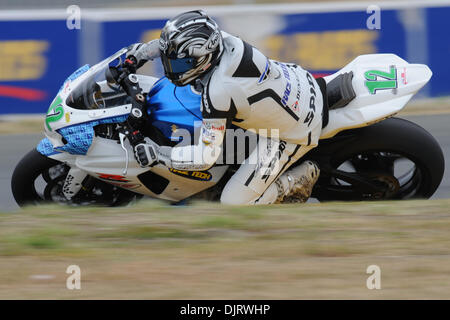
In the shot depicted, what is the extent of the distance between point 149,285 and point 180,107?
5.78ft

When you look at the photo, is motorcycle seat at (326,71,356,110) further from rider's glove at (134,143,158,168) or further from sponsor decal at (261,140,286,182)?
rider's glove at (134,143,158,168)

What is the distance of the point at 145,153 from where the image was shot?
15.8 ft

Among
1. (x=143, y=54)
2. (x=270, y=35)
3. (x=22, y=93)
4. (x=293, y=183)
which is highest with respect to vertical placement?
(x=270, y=35)

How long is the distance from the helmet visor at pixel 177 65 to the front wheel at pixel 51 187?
39.7 inches

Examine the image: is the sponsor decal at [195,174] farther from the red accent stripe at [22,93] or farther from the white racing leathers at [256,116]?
the red accent stripe at [22,93]

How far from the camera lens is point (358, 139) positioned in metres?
5.10

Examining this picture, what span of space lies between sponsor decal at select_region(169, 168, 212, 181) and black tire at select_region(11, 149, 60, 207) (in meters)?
0.80

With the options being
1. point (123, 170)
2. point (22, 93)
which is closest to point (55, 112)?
point (123, 170)

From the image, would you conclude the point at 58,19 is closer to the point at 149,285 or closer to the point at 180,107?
the point at 180,107

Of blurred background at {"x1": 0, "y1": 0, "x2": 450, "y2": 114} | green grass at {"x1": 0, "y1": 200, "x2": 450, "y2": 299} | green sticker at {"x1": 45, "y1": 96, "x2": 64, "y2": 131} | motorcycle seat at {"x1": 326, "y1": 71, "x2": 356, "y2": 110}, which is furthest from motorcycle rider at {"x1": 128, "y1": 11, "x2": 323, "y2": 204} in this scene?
blurred background at {"x1": 0, "y1": 0, "x2": 450, "y2": 114}

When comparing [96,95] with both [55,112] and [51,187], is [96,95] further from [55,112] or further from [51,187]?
[51,187]

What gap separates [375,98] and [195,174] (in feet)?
4.12

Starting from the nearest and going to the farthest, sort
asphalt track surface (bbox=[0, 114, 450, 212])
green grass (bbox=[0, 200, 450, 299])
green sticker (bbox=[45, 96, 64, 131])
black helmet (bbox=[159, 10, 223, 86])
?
green grass (bbox=[0, 200, 450, 299]), black helmet (bbox=[159, 10, 223, 86]), green sticker (bbox=[45, 96, 64, 131]), asphalt track surface (bbox=[0, 114, 450, 212])

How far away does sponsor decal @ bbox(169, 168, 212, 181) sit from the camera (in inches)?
198
